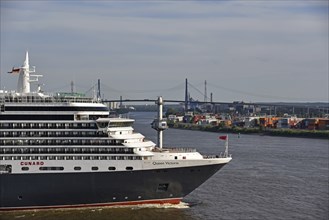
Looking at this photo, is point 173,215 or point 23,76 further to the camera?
point 23,76

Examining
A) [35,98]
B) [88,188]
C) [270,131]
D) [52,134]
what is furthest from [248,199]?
[270,131]

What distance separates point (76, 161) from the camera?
17500 millimetres

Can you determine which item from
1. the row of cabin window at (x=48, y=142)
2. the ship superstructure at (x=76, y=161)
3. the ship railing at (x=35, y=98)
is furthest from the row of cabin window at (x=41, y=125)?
the ship railing at (x=35, y=98)

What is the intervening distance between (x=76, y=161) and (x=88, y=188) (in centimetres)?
92

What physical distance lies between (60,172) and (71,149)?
780mm

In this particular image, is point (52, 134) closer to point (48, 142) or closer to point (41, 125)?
point (48, 142)

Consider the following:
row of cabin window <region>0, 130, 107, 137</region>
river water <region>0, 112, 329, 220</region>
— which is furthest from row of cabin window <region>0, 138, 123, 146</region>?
river water <region>0, 112, 329, 220</region>

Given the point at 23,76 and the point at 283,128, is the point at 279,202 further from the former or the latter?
the point at 283,128

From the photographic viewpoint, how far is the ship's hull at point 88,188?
17391 mm

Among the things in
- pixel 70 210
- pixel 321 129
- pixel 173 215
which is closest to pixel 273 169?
pixel 173 215

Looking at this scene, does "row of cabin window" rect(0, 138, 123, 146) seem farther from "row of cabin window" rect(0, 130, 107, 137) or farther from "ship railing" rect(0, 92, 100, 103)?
"ship railing" rect(0, 92, 100, 103)

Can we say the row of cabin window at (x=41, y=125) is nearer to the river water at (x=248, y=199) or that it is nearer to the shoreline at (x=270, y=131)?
the river water at (x=248, y=199)

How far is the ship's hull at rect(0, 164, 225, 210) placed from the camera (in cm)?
1739

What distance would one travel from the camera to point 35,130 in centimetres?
1769
